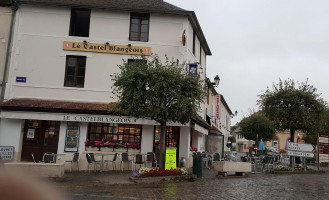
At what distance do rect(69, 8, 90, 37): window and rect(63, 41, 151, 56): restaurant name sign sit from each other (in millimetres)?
852

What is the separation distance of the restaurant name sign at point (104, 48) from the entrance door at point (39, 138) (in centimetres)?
404

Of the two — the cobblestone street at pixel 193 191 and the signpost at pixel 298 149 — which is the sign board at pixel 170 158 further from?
the signpost at pixel 298 149

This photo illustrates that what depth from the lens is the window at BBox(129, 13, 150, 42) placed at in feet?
55.5

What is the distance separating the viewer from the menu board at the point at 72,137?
50.7ft

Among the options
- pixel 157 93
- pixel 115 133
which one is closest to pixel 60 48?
pixel 115 133

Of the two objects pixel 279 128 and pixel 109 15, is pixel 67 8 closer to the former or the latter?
pixel 109 15

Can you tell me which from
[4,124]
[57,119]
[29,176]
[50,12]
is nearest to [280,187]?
[57,119]

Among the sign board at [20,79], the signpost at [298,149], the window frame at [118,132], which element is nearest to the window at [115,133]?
the window frame at [118,132]

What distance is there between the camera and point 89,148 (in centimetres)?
1543

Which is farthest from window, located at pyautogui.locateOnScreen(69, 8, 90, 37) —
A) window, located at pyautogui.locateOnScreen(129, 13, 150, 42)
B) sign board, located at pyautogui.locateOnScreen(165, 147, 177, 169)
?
sign board, located at pyautogui.locateOnScreen(165, 147, 177, 169)

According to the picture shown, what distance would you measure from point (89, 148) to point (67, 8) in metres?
7.57

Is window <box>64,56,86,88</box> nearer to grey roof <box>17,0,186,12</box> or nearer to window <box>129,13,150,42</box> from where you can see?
grey roof <box>17,0,186,12</box>

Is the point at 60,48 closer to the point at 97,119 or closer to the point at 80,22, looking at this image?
the point at 80,22

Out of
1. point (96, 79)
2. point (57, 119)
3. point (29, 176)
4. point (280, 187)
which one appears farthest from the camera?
point (96, 79)
